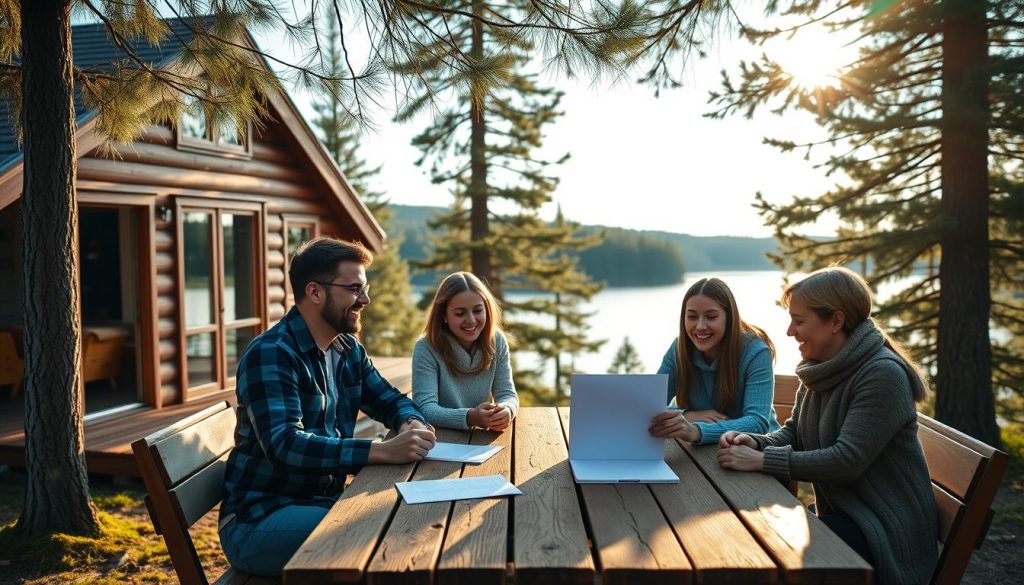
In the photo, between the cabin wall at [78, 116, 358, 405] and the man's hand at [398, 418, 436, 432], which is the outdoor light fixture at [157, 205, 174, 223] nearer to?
the cabin wall at [78, 116, 358, 405]

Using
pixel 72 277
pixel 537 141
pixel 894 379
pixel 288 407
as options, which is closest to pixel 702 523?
pixel 894 379

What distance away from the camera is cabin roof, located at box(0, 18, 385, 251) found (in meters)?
6.38

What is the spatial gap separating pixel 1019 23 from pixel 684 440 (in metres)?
6.07

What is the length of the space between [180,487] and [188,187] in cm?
659

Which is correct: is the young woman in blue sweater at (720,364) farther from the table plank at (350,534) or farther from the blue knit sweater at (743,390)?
the table plank at (350,534)

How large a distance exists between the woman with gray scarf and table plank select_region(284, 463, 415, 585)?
1160mm

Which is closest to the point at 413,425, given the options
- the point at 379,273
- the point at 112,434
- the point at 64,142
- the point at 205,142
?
the point at 64,142

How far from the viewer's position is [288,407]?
278 cm

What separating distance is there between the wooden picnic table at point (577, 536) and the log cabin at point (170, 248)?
4.88m

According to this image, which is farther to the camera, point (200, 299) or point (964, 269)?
point (200, 299)

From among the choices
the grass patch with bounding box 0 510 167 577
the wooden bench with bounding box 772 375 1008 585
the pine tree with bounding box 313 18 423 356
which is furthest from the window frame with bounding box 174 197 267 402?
the pine tree with bounding box 313 18 423 356

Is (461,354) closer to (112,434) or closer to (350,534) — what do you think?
(350,534)

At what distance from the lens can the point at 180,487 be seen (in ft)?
8.92

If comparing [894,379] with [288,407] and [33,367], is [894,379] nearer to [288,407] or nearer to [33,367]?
[288,407]
